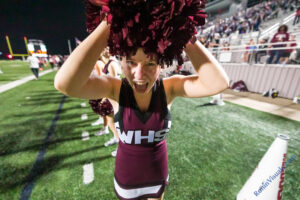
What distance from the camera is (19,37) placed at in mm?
39094

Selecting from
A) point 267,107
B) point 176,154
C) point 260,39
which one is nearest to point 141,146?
point 176,154

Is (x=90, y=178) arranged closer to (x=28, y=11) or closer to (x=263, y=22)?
(x=263, y=22)

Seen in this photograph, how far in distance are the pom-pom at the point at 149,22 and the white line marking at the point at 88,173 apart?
206 cm

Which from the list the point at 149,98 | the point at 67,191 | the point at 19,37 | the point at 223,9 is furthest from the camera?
the point at 19,37

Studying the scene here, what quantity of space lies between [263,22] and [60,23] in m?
45.4

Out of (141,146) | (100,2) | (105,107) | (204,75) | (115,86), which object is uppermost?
(100,2)

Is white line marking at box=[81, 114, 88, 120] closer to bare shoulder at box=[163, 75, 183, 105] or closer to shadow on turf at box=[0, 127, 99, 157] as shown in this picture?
shadow on turf at box=[0, 127, 99, 157]

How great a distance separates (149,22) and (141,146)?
75 centimetres

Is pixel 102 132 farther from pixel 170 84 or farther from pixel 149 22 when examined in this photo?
pixel 149 22

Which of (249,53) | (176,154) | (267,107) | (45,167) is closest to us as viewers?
(45,167)

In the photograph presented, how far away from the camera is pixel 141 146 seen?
102cm

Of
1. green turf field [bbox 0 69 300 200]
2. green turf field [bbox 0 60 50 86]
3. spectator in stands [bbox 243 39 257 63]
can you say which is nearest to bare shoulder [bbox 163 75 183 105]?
green turf field [bbox 0 69 300 200]

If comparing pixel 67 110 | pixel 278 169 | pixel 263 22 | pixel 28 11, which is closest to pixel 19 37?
pixel 28 11

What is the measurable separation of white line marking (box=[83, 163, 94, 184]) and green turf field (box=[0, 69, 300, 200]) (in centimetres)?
6
